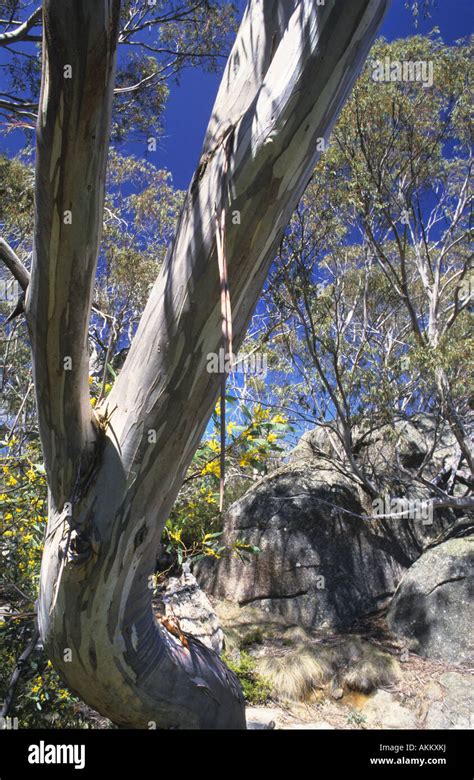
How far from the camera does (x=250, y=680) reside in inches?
201

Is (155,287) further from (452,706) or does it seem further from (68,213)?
(452,706)

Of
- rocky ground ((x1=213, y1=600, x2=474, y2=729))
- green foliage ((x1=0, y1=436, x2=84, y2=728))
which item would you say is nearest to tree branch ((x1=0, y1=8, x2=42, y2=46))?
green foliage ((x1=0, y1=436, x2=84, y2=728))

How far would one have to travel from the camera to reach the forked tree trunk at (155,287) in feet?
3.61

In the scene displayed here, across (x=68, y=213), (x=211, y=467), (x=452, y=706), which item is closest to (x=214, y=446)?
(x=211, y=467)

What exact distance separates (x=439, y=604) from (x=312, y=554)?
5.42 feet

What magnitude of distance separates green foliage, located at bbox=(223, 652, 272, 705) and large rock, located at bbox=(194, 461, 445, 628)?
124cm

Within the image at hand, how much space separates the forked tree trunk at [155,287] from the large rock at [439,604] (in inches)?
199

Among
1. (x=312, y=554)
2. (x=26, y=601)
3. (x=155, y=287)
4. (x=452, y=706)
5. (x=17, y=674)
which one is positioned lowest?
(x=452, y=706)

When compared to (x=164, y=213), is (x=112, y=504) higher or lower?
lower

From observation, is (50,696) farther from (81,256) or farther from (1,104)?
(1,104)

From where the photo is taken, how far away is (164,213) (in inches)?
400
